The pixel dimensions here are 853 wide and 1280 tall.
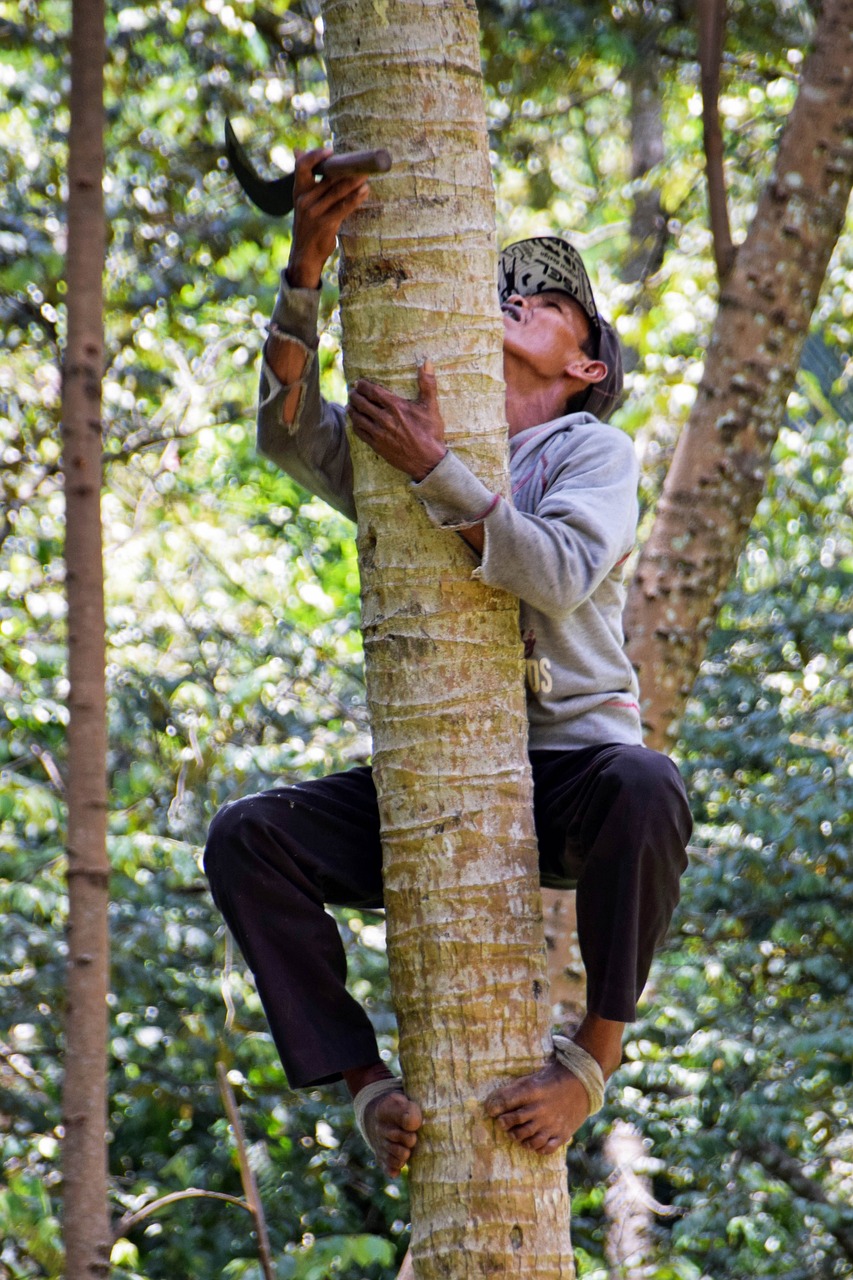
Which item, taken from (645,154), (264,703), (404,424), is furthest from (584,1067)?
(645,154)

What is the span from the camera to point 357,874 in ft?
7.38

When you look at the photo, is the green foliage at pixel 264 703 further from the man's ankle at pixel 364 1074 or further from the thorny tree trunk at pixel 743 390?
the man's ankle at pixel 364 1074

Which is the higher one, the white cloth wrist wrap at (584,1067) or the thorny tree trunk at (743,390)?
the thorny tree trunk at (743,390)

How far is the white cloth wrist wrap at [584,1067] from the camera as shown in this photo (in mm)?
1875

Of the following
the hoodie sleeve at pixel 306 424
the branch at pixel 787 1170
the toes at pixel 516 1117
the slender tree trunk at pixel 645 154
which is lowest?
the branch at pixel 787 1170

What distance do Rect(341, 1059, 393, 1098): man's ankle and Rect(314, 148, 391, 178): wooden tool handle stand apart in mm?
1317

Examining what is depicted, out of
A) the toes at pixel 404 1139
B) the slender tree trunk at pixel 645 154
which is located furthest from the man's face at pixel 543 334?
the slender tree trunk at pixel 645 154

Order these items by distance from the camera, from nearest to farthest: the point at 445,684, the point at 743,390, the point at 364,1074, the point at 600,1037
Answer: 1. the point at 445,684
2. the point at 600,1037
3. the point at 364,1074
4. the point at 743,390

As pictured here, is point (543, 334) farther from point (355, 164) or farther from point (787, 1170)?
point (787, 1170)

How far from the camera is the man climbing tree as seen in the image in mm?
1868

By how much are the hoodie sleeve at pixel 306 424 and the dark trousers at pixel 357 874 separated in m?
0.53

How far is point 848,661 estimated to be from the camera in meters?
6.36

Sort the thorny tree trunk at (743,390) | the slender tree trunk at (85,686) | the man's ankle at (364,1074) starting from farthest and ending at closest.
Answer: the thorny tree trunk at (743,390) < the slender tree trunk at (85,686) < the man's ankle at (364,1074)

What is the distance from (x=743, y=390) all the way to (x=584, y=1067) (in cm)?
234
